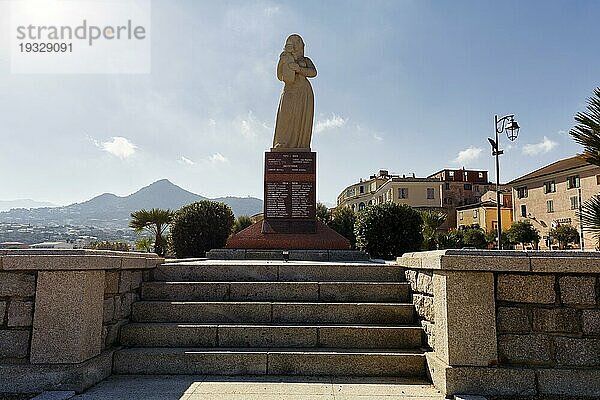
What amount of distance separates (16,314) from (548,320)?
17.4 ft

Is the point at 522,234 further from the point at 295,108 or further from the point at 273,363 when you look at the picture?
the point at 273,363

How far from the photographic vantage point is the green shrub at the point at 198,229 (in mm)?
17422

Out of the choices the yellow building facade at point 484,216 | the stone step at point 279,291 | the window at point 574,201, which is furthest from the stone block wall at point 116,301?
the yellow building facade at point 484,216

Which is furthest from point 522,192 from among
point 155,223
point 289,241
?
point 289,241

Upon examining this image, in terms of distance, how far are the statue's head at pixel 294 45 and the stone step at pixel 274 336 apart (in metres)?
8.94

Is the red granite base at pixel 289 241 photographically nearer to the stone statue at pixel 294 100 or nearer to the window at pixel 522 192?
the stone statue at pixel 294 100

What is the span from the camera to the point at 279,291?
610 centimetres

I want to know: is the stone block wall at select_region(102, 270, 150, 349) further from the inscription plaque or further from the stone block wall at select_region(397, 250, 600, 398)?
the inscription plaque

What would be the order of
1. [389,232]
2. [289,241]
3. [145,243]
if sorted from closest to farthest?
1. [289,241]
2. [389,232]
3. [145,243]

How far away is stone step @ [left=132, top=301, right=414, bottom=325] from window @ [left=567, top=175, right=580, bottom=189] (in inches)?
1620

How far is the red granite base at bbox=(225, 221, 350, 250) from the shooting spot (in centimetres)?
1090

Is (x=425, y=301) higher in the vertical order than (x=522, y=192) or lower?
lower

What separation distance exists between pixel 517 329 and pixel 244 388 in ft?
9.11

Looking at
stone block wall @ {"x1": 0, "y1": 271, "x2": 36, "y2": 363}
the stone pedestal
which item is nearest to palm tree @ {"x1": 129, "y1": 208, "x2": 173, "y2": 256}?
the stone pedestal
